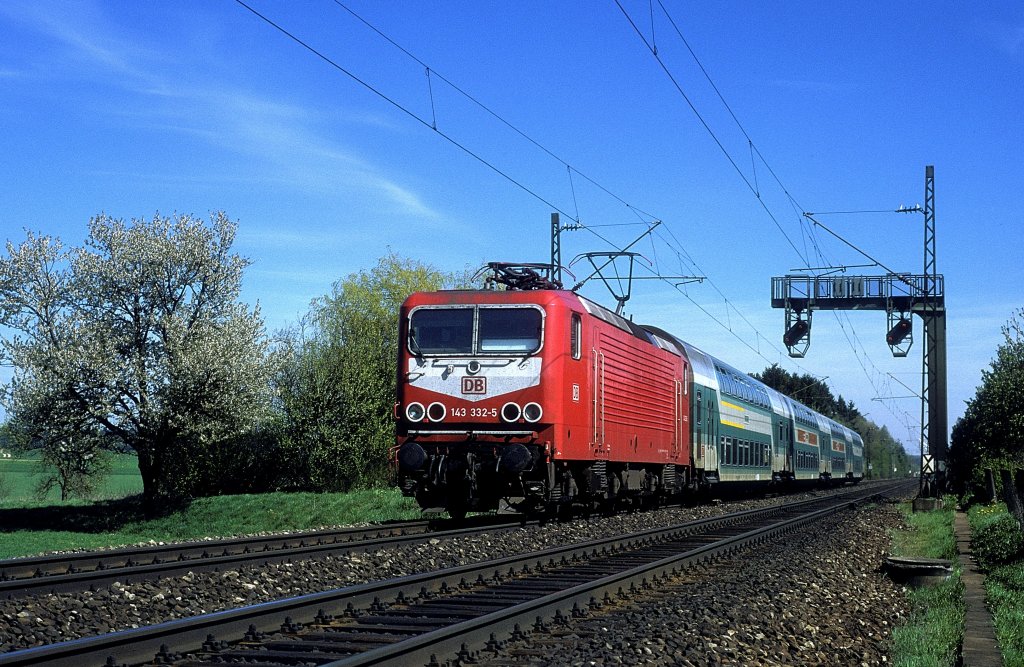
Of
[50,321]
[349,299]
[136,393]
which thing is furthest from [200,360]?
[349,299]

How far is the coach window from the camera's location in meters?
17.2

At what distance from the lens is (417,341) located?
672 inches

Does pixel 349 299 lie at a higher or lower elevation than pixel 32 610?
higher

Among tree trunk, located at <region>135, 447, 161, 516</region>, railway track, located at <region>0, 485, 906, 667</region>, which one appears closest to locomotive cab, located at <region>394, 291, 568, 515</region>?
railway track, located at <region>0, 485, 906, 667</region>

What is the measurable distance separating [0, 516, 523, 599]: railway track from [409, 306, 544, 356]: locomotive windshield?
285cm

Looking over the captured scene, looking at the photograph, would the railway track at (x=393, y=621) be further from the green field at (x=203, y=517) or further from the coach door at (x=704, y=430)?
the green field at (x=203, y=517)

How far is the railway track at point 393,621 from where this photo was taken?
6.77 m

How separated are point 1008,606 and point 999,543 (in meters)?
4.04

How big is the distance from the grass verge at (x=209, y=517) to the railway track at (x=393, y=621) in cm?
1774

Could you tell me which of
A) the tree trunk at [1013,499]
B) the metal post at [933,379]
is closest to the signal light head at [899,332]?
the metal post at [933,379]

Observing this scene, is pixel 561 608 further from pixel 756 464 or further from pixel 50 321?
pixel 50 321

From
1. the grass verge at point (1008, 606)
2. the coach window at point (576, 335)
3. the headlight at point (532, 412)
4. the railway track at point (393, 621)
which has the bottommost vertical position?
the grass verge at point (1008, 606)

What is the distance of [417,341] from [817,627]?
9319mm

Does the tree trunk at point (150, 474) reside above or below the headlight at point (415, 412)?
below
